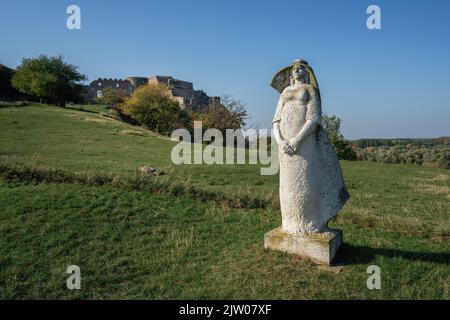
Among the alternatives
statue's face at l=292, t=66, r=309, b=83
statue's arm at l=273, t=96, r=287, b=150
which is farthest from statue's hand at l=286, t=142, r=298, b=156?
statue's face at l=292, t=66, r=309, b=83

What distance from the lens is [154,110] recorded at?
62844mm

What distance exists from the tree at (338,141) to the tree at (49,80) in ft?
148

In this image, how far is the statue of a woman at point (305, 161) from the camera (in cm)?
726

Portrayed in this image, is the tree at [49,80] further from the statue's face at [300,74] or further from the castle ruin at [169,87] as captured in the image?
the statue's face at [300,74]

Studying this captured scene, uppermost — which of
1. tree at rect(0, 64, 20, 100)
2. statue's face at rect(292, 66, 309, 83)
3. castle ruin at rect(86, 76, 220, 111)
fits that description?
castle ruin at rect(86, 76, 220, 111)

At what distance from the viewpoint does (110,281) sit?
7121mm

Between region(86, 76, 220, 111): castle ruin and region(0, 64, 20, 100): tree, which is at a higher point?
region(86, 76, 220, 111): castle ruin

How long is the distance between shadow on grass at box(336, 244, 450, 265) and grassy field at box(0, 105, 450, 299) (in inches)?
0.8

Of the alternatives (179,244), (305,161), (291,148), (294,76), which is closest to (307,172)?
(305,161)

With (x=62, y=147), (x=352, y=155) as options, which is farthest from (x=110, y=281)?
(x=352, y=155)

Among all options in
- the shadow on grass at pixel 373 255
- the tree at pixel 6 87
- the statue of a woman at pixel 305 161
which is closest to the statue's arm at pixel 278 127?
the statue of a woman at pixel 305 161

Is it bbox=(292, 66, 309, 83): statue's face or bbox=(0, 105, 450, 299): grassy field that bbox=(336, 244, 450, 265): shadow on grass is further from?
bbox=(292, 66, 309, 83): statue's face

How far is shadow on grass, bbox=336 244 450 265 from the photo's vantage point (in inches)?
296
